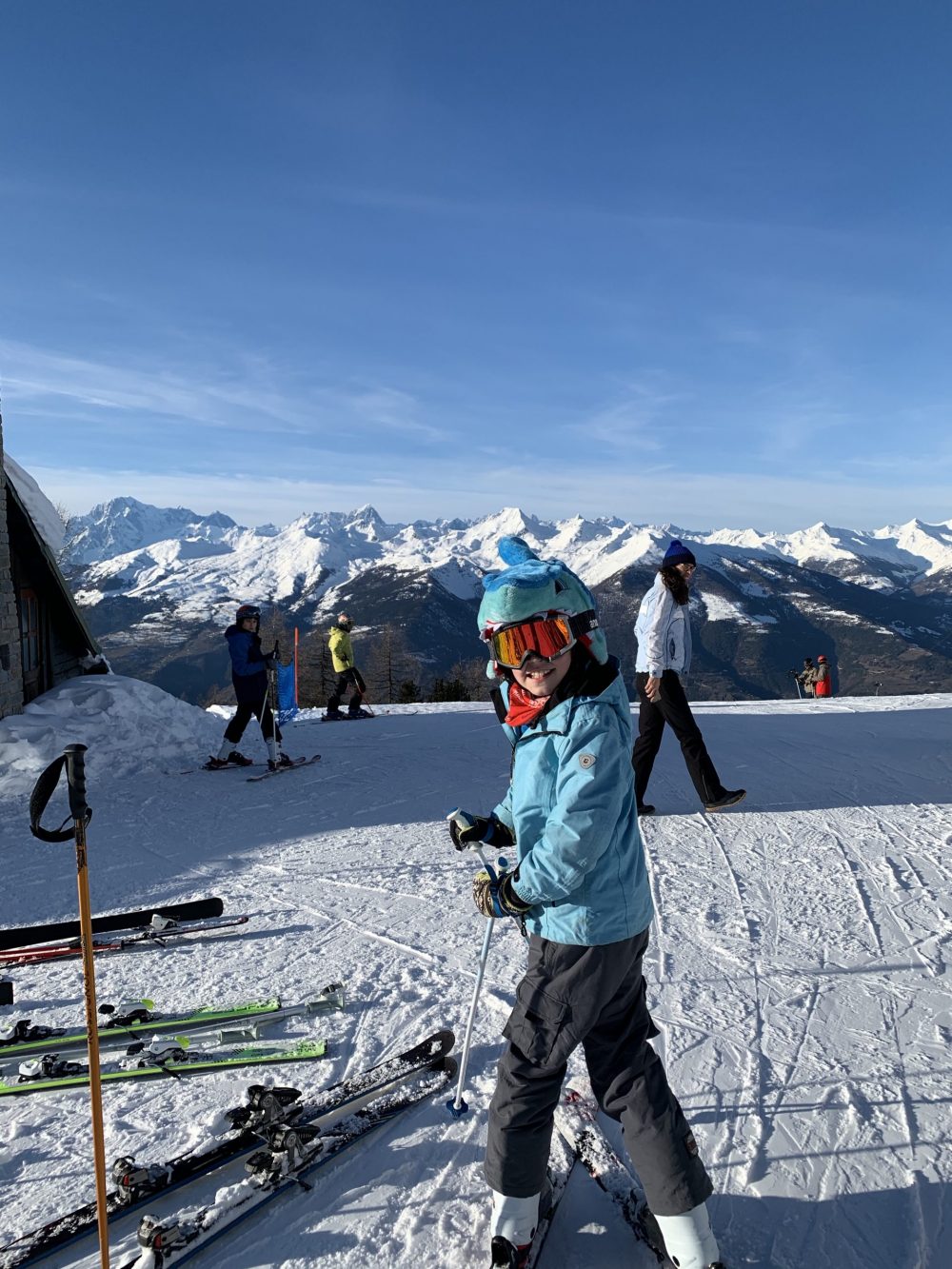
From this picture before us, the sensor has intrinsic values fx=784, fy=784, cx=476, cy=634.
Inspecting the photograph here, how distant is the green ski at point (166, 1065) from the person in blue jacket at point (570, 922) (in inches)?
54.0

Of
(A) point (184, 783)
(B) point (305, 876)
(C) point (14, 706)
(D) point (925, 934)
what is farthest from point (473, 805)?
(C) point (14, 706)

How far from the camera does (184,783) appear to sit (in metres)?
8.91

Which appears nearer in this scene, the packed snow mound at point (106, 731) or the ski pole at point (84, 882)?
the ski pole at point (84, 882)

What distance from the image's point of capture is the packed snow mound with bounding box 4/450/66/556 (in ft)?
39.3

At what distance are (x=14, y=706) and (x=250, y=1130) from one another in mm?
9330

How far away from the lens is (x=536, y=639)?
2.30 meters

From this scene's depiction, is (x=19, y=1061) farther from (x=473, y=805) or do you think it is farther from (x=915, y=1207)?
(x=473, y=805)

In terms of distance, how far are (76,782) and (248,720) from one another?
292 inches

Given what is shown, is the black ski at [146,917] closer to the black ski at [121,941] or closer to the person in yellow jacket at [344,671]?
the black ski at [121,941]

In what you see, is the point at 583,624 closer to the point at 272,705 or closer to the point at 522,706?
the point at 522,706

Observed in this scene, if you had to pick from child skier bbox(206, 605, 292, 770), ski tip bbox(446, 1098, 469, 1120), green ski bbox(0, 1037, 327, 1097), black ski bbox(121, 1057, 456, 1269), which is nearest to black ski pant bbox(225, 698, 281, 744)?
child skier bbox(206, 605, 292, 770)

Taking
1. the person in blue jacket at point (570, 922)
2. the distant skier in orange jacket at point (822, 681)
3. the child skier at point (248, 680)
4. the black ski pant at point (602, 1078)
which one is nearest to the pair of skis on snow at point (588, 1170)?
the person in blue jacket at point (570, 922)

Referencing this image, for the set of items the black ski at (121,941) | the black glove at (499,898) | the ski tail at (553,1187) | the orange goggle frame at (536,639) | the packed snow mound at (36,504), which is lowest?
the ski tail at (553,1187)

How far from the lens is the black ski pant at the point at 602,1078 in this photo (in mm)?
2186
